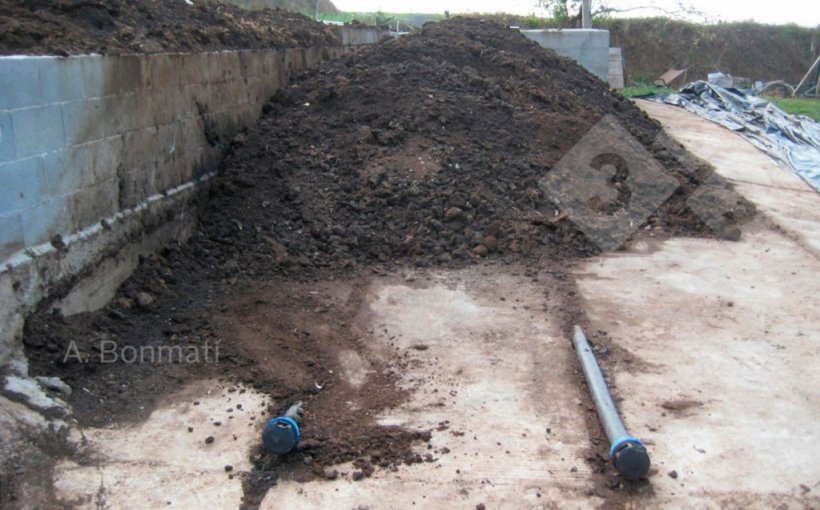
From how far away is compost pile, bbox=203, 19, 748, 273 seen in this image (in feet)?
20.9

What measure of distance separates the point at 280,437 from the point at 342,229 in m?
3.23

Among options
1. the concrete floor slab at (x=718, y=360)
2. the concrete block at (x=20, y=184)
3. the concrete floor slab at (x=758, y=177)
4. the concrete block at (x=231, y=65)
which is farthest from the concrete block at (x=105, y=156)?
the concrete floor slab at (x=758, y=177)

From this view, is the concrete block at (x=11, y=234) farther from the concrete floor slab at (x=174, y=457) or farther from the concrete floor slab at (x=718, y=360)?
the concrete floor slab at (x=718, y=360)

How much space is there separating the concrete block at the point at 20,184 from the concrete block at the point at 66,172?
0.06 meters

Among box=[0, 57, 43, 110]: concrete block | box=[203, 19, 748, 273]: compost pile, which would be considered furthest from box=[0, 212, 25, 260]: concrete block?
box=[203, 19, 748, 273]: compost pile

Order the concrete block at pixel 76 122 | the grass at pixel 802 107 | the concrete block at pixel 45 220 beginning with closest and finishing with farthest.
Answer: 1. the concrete block at pixel 45 220
2. the concrete block at pixel 76 122
3. the grass at pixel 802 107

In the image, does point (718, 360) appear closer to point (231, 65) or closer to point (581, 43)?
point (231, 65)

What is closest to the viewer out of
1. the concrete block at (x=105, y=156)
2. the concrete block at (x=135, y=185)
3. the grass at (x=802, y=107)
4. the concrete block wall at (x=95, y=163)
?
the concrete block wall at (x=95, y=163)

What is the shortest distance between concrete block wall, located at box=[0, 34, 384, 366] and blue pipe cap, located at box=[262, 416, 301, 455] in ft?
5.30

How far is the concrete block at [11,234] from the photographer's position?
3916 millimetres

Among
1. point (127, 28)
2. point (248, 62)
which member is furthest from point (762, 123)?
point (127, 28)

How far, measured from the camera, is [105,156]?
193 inches

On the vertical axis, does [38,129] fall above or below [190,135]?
above

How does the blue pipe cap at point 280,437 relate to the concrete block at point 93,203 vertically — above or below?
below
